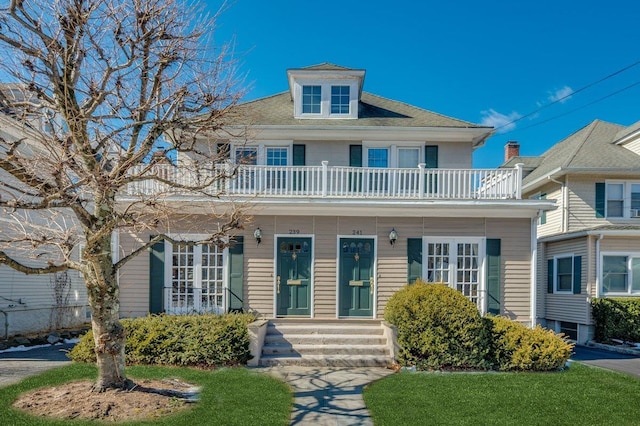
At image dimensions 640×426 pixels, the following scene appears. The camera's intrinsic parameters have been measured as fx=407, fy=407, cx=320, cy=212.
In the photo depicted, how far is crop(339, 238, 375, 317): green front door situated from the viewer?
10852 millimetres

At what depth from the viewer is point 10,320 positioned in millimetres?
11391

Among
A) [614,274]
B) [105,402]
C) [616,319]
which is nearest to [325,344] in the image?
[105,402]

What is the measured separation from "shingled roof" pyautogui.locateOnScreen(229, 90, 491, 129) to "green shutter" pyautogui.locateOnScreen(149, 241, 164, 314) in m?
4.40

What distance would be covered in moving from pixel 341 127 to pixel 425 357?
667cm

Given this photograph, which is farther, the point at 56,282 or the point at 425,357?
the point at 56,282

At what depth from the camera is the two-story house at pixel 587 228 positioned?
1358cm

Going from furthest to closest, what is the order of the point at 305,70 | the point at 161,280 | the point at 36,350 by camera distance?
the point at 305,70 < the point at 161,280 < the point at 36,350

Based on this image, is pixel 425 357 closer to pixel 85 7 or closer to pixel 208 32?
pixel 208 32

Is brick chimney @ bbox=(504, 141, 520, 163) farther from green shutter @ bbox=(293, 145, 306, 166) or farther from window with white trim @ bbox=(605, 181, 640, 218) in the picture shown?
green shutter @ bbox=(293, 145, 306, 166)

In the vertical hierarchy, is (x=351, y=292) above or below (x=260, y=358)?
above

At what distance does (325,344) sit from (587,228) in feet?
38.0

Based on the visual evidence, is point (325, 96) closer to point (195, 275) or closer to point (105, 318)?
point (195, 275)

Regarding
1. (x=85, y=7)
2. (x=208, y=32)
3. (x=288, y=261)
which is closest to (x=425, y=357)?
(x=288, y=261)

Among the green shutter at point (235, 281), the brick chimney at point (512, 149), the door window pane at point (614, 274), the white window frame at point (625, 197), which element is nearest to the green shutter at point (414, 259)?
the green shutter at point (235, 281)
